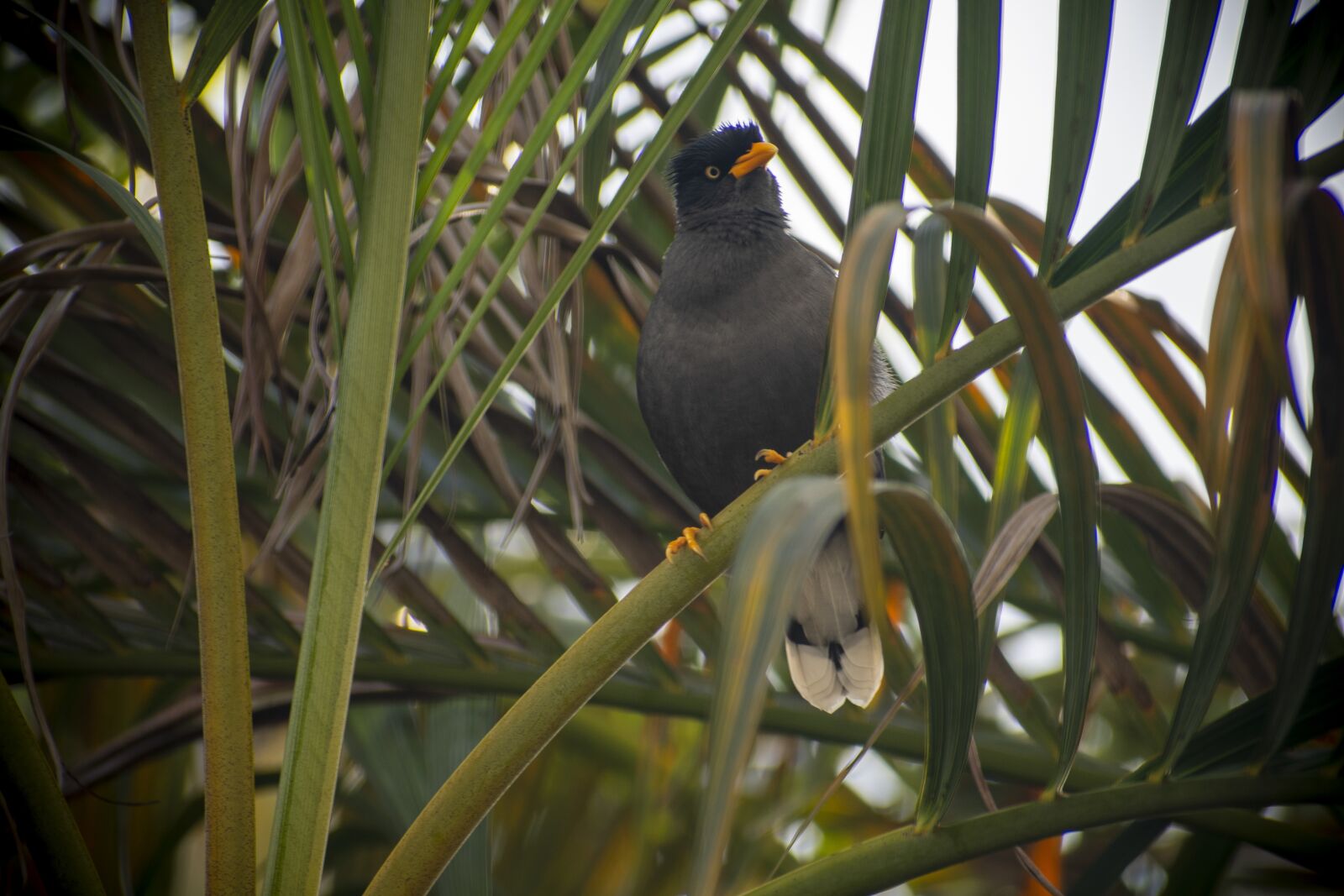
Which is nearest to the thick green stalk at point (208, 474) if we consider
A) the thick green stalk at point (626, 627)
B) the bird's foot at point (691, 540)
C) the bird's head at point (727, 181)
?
the thick green stalk at point (626, 627)

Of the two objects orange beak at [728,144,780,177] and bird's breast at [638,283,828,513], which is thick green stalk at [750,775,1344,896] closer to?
bird's breast at [638,283,828,513]

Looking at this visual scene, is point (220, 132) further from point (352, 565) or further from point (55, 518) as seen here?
point (352, 565)

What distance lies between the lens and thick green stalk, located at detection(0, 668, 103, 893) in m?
1.18

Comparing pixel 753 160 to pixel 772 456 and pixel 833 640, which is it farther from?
pixel 833 640

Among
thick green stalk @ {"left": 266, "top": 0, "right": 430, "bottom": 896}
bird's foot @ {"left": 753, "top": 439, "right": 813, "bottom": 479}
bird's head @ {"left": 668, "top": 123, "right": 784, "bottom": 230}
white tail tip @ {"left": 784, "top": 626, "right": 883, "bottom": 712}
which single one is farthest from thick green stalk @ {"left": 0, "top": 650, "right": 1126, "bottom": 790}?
bird's head @ {"left": 668, "top": 123, "right": 784, "bottom": 230}

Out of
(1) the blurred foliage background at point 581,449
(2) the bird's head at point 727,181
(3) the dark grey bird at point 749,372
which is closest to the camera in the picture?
(1) the blurred foliage background at point 581,449

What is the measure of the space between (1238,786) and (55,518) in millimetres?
1650

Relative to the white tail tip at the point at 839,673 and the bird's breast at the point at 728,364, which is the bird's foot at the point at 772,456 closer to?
the bird's breast at the point at 728,364

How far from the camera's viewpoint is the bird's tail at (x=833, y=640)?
2096mm

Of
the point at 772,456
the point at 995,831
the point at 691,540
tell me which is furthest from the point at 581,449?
the point at 995,831

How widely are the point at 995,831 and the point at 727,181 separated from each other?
6.22 ft

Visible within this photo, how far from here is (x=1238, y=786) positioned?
3.99ft

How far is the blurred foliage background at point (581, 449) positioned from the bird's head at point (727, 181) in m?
0.15

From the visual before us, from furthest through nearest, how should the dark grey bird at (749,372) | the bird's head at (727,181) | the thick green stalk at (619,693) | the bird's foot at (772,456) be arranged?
the bird's head at (727,181), the dark grey bird at (749,372), the thick green stalk at (619,693), the bird's foot at (772,456)
